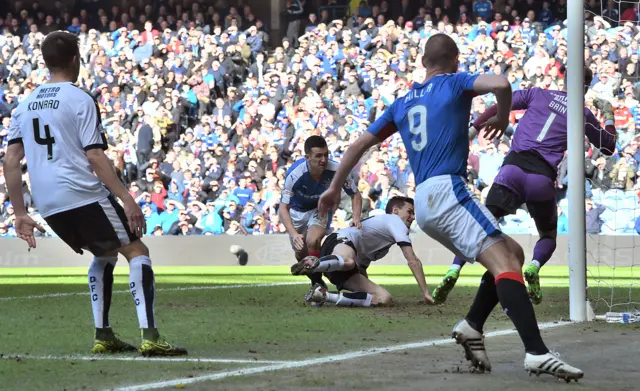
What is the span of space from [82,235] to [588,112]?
16.8ft

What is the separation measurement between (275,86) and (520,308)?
22.5 metres

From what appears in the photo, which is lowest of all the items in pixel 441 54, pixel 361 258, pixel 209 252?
pixel 209 252

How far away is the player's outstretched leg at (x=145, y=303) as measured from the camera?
269 inches

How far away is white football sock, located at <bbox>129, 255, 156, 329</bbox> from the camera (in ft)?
22.6

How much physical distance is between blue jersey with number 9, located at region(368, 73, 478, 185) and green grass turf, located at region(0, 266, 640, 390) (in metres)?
1.45

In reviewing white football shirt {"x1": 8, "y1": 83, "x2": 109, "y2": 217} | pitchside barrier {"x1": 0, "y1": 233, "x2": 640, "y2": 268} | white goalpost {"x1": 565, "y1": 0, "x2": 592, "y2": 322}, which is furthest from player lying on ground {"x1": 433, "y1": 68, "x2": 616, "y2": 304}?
pitchside barrier {"x1": 0, "y1": 233, "x2": 640, "y2": 268}

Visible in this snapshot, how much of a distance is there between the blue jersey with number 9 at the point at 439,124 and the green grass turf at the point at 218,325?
4.75 feet

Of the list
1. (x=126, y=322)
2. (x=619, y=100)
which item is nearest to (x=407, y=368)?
(x=126, y=322)

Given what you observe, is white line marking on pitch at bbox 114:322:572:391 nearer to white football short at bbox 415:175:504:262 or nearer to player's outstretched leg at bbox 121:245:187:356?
player's outstretched leg at bbox 121:245:187:356

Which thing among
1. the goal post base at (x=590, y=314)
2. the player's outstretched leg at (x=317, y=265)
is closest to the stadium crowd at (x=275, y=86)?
the player's outstretched leg at (x=317, y=265)

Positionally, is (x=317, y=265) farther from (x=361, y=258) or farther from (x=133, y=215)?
(x=133, y=215)

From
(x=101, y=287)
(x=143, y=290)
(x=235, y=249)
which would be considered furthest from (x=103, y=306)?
(x=235, y=249)

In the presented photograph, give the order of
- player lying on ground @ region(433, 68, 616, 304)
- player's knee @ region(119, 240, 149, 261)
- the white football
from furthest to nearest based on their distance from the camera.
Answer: the white football, player lying on ground @ region(433, 68, 616, 304), player's knee @ region(119, 240, 149, 261)

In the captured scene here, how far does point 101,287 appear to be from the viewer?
7305 mm
